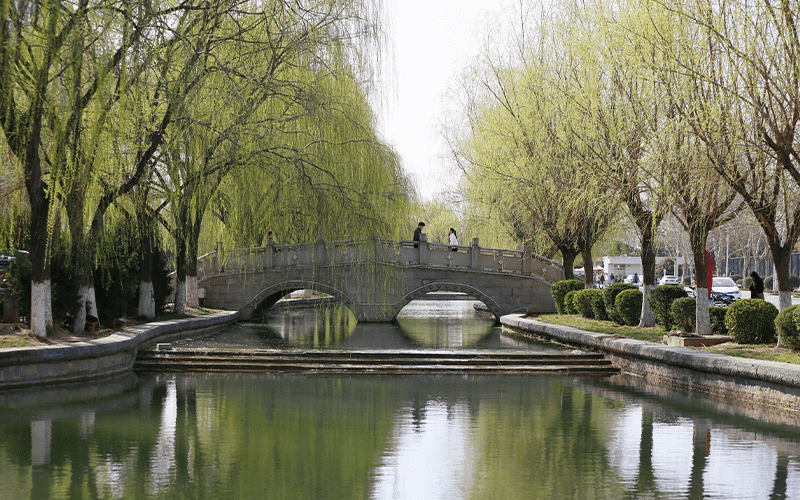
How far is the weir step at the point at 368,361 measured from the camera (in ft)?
52.9

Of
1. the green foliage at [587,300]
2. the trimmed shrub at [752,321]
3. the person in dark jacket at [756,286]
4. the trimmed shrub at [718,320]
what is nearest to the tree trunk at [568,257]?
the green foliage at [587,300]

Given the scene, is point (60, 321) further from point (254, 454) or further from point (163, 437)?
point (254, 454)

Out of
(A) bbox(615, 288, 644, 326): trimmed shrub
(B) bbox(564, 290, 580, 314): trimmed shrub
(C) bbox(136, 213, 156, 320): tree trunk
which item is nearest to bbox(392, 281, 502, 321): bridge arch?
(B) bbox(564, 290, 580, 314): trimmed shrub

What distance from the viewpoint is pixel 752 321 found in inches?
577

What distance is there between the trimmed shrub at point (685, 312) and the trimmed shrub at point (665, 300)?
22.0 inches

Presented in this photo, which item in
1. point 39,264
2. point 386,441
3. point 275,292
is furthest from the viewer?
point 275,292

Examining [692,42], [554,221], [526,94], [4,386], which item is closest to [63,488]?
[4,386]

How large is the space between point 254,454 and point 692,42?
9.94 metres

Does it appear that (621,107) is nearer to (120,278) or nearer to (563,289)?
(563,289)

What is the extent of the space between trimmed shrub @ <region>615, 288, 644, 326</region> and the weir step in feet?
10.0

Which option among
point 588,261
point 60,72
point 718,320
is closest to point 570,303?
point 588,261

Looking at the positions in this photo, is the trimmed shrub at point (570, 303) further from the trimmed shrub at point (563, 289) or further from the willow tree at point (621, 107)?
the willow tree at point (621, 107)

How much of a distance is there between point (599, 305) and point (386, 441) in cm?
1351

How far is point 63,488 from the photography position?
24.4 feet
